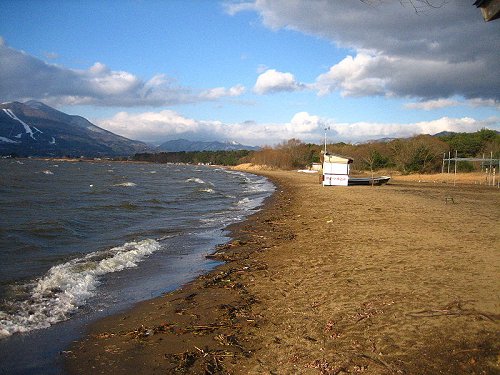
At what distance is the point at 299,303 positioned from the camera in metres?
6.91

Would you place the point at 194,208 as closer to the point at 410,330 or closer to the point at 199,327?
the point at 199,327

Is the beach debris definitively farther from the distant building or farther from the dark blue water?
the dark blue water

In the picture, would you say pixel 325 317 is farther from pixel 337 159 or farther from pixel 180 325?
pixel 337 159

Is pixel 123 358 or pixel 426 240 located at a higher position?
pixel 426 240

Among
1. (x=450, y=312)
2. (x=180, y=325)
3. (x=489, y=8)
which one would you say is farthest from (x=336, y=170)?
(x=489, y=8)

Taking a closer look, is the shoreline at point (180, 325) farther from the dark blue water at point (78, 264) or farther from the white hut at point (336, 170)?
the white hut at point (336, 170)

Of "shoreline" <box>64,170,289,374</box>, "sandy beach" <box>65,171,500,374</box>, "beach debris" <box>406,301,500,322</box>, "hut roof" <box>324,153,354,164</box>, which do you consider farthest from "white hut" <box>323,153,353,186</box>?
"beach debris" <box>406,301,500,322</box>

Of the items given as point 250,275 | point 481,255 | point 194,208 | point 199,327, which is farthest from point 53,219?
point 481,255

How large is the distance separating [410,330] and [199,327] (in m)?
3.29

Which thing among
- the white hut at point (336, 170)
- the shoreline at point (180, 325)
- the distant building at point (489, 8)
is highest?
the distant building at point (489, 8)

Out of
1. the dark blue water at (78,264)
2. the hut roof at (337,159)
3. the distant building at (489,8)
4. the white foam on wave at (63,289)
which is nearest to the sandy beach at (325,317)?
the dark blue water at (78,264)

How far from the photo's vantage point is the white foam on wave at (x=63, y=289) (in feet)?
22.1

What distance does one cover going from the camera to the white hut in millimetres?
38219

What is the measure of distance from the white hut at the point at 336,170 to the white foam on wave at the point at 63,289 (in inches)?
1127
